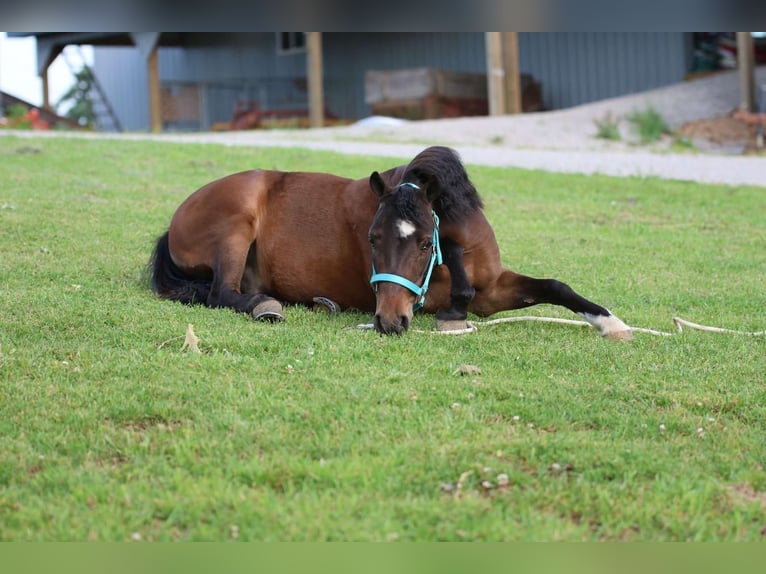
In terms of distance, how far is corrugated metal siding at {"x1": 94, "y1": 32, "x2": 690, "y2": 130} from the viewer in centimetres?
2103

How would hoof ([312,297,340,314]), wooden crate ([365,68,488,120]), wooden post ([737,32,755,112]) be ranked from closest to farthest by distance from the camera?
1. hoof ([312,297,340,314])
2. wooden post ([737,32,755,112])
3. wooden crate ([365,68,488,120])

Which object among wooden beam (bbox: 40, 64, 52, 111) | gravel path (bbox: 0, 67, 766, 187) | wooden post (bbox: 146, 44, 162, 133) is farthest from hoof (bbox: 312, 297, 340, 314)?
wooden beam (bbox: 40, 64, 52, 111)

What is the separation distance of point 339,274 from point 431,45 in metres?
19.3

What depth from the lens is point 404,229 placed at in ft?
16.0

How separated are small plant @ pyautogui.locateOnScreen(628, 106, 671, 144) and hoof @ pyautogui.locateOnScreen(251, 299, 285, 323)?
12.1 m

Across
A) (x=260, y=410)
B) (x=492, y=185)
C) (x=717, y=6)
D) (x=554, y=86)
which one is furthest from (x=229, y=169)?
(x=554, y=86)

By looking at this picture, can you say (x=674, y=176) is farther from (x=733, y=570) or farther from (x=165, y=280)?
(x=733, y=570)

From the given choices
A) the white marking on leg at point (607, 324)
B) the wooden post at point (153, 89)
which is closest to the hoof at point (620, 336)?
the white marking on leg at point (607, 324)

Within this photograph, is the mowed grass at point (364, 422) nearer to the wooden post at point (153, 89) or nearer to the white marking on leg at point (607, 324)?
the white marking on leg at point (607, 324)

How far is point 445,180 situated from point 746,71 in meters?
12.8

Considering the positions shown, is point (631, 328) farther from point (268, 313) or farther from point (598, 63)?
point (598, 63)

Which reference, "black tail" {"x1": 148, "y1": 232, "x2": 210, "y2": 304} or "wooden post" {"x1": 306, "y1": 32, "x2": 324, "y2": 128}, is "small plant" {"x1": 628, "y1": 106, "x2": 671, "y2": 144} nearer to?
"wooden post" {"x1": 306, "y1": 32, "x2": 324, "y2": 128}

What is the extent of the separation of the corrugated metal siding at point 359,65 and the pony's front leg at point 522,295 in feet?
54.0

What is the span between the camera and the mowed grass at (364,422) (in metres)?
2.86
